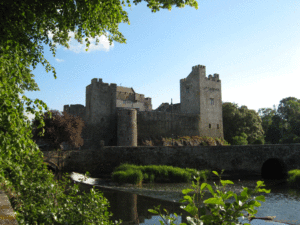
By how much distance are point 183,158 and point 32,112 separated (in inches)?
796

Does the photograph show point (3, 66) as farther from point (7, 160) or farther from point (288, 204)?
point (288, 204)

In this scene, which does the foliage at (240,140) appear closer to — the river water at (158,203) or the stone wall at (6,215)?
the river water at (158,203)

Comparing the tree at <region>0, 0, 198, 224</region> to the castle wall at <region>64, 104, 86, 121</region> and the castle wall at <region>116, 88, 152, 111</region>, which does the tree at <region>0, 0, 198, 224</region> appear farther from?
the castle wall at <region>116, 88, 152, 111</region>

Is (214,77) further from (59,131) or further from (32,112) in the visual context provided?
(32,112)

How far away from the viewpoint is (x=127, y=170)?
18.1m

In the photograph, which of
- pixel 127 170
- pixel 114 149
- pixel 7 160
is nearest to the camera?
pixel 7 160

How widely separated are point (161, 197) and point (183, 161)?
10.1 metres

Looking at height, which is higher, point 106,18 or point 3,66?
point 106,18

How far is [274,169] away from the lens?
86.4 ft

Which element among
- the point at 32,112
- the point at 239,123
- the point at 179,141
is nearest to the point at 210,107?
the point at 239,123

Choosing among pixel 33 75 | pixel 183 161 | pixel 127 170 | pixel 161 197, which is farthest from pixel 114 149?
pixel 33 75

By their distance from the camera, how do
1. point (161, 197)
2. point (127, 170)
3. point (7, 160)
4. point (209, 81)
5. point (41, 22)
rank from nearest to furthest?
1. point (7, 160)
2. point (41, 22)
3. point (161, 197)
4. point (127, 170)
5. point (209, 81)

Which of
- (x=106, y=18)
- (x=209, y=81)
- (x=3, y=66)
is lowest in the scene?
(x=3, y=66)

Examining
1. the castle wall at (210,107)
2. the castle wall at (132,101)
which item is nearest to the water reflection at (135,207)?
the castle wall at (210,107)
